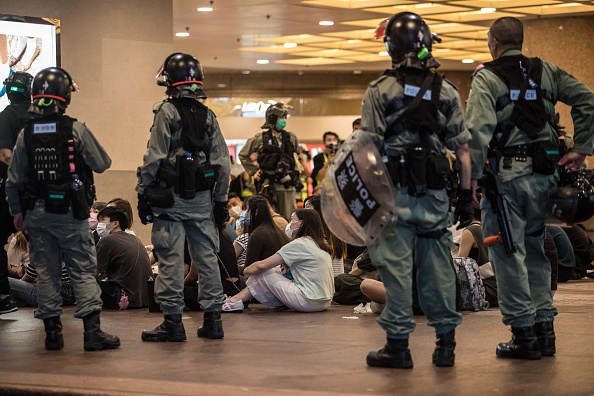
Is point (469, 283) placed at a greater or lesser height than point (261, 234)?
lesser

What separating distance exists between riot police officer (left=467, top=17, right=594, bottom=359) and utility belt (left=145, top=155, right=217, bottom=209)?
1903mm

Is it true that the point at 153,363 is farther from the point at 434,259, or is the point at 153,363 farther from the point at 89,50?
the point at 89,50

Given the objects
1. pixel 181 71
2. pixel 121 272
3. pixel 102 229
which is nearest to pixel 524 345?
pixel 181 71

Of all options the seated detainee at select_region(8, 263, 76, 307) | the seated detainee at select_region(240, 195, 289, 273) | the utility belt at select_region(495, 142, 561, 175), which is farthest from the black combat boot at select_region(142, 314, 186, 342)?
the seated detainee at select_region(8, 263, 76, 307)

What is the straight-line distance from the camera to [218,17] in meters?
17.8

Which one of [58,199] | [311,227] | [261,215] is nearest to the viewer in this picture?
[58,199]

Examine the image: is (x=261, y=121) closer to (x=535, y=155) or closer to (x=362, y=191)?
(x=535, y=155)

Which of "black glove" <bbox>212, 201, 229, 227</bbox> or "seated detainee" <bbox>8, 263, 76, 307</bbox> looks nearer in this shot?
"black glove" <bbox>212, 201, 229, 227</bbox>

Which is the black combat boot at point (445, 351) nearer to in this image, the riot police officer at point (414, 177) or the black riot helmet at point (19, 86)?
the riot police officer at point (414, 177)

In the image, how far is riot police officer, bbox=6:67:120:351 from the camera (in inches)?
259

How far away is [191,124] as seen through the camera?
273 inches

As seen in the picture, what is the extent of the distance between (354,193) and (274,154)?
8493mm

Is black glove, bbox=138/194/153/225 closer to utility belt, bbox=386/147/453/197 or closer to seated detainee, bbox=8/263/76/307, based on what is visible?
utility belt, bbox=386/147/453/197

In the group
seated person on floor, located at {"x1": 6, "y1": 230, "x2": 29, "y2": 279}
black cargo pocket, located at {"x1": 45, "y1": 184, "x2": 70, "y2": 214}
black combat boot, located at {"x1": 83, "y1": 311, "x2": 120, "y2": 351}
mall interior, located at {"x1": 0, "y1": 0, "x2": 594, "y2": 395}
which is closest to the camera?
Result: mall interior, located at {"x1": 0, "y1": 0, "x2": 594, "y2": 395}
